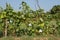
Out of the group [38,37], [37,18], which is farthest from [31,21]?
[38,37]

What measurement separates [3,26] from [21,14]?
2.25 ft

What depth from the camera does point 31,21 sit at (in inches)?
280

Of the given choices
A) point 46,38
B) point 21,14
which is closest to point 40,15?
point 21,14

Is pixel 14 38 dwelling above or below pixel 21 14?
below

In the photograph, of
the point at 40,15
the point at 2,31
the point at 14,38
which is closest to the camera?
the point at 14,38

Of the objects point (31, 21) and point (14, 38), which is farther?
point (31, 21)

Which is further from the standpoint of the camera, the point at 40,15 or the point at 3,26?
the point at 40,15

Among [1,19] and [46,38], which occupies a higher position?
[1,19]

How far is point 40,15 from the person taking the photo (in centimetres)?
739

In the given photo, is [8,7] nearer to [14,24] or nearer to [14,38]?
[14,24]

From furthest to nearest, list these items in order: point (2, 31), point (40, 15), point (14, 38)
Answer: point (40, 15)
point (2, 31)
point (14, 38)

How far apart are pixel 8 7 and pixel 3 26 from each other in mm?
610

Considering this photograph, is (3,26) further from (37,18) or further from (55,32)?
(55,32)

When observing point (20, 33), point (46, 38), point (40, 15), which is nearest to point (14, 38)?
point (20, 33)
